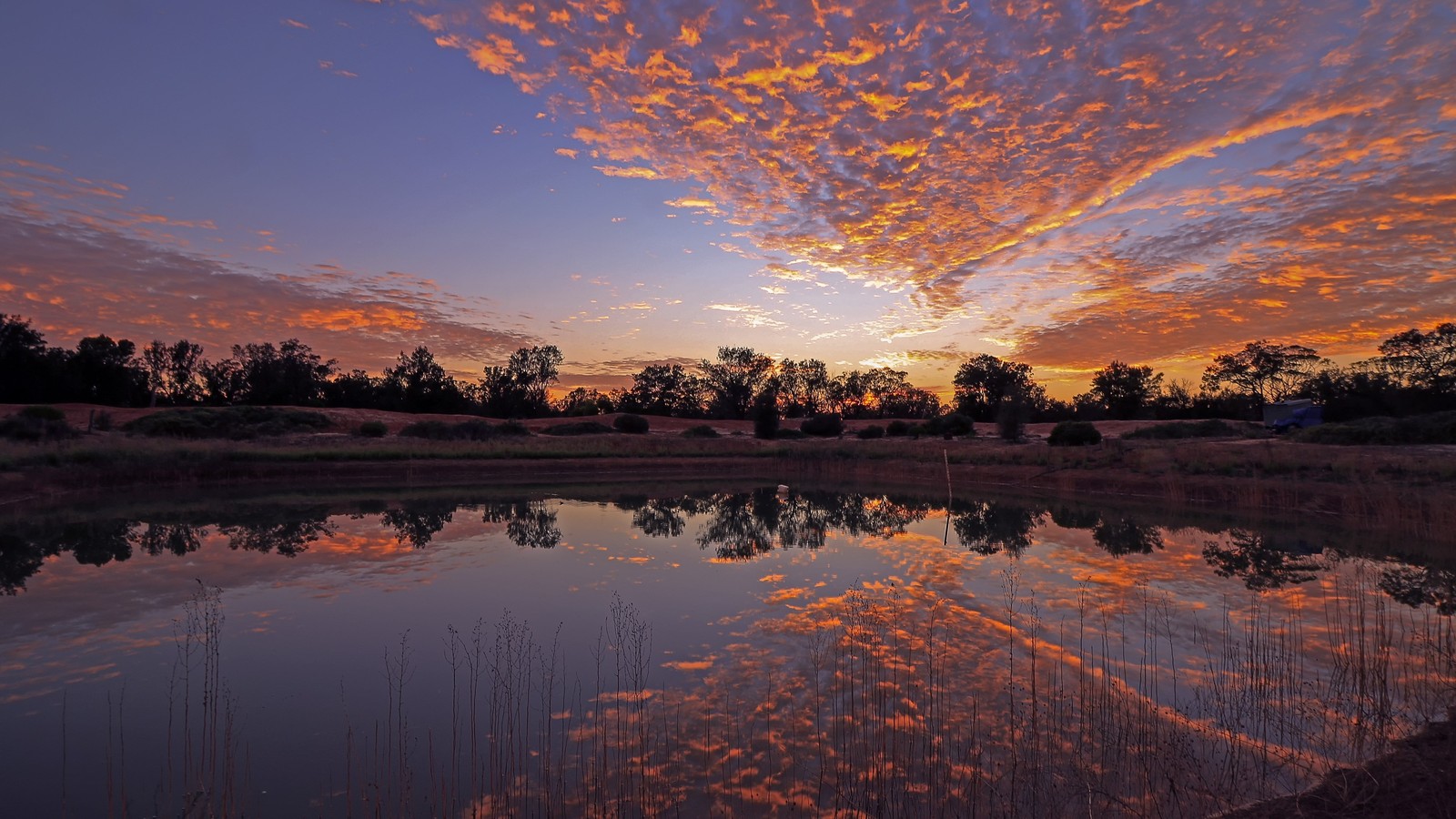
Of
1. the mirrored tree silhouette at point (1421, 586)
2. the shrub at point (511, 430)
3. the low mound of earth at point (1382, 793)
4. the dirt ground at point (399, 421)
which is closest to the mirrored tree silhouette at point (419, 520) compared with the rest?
the low mound of earth at point (1382, 793)

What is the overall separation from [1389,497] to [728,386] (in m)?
80.1

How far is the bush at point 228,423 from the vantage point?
1596 inches

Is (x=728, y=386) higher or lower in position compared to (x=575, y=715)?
higher

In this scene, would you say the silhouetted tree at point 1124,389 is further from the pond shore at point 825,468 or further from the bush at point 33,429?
the bush at point 33,429

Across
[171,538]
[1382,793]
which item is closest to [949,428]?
[171,538]

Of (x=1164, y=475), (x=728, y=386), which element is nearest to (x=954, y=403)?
(x=728, y=386)

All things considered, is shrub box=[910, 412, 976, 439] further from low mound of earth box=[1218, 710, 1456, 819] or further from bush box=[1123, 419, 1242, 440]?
low mound of earth box=[1218, 710, 1456, 819]

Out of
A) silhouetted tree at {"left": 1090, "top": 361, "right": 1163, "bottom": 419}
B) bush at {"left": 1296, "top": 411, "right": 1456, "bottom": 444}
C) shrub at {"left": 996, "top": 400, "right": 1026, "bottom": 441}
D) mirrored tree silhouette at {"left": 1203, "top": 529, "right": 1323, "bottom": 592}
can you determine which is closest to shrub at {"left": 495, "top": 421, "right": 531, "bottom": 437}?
shrub at {"left": 996, "top": 400, "right": 1026, "bottom": 441}

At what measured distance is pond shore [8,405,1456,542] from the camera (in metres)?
19.5

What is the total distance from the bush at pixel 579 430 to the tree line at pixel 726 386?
13.6m

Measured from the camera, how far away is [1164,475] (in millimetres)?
24531

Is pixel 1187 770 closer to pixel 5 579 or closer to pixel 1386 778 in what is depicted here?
pixel 1386 778

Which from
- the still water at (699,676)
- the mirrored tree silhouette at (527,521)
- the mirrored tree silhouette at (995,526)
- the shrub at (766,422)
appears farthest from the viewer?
the shrub at (766,422)

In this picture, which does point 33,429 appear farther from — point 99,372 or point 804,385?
point 804,385
